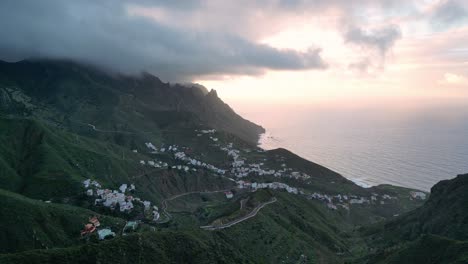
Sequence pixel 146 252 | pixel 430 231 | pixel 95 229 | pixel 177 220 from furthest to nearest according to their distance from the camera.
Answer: pixel 177 220, pixel 430 231, pixel 95 229, pixel 146 252

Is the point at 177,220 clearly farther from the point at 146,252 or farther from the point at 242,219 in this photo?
the point at 146,252

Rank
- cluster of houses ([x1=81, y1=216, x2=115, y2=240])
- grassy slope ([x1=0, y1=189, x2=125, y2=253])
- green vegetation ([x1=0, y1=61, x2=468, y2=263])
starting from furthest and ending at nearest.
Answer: cluster of houses ([x1=81, y1=216, x2=115, y2=240]) → grassy slope ([x1=0, y1=189, x2=125, y2=253]) → green vegetation ([x1=0, y1=61, x2=468, y2=263])

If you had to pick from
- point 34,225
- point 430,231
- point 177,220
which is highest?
point 430,231

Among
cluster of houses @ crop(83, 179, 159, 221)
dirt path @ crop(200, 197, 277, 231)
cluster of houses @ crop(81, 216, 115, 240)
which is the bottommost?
cluster of houses @ crop(83, 179, 159, 221)

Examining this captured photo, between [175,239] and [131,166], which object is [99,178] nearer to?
[131,166]

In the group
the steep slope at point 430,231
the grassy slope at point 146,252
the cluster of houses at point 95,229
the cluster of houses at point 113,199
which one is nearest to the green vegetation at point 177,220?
the grassy slope at point 146,252

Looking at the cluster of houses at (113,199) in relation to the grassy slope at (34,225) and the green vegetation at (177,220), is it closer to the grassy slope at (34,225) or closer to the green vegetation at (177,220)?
the green vegetation at (177,220)

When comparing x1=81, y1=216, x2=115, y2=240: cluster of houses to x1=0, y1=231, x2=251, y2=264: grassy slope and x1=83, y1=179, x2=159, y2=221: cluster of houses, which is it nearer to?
x1=0, y1=231, x2=251, y2=264: grassy slope

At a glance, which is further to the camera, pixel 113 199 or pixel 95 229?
pixel 113 199

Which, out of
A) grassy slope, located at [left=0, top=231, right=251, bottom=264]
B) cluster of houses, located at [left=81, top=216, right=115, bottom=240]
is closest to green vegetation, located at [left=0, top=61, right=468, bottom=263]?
grassy slope, located at [left=0, top=231, right=251, bottom=264]

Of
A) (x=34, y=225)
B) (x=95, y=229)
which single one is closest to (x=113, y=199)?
(x=95, y=229)
